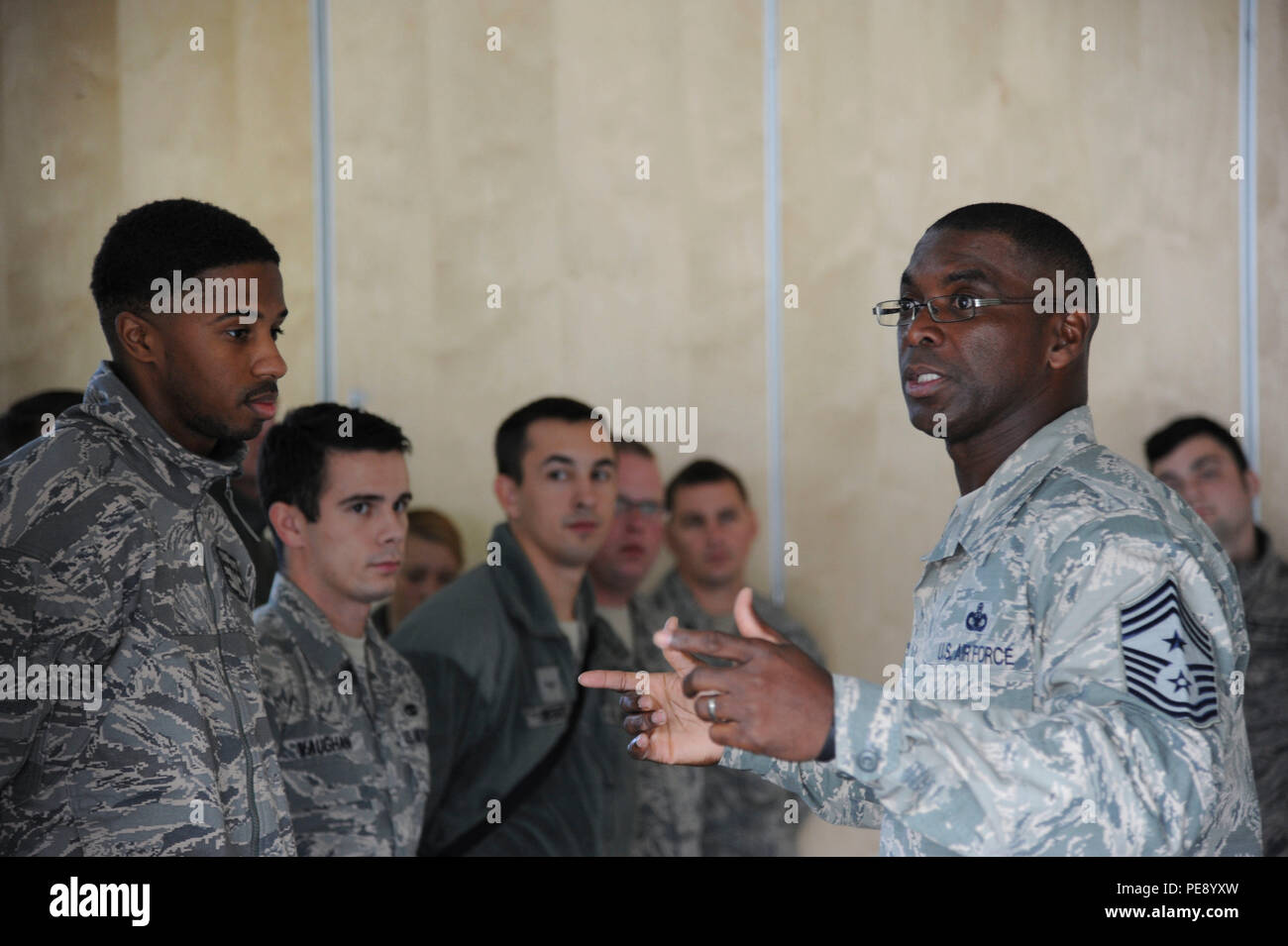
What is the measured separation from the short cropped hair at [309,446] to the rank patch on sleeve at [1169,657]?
2.18 meters

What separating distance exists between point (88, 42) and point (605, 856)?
10.5 ft

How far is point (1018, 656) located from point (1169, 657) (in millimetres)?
279

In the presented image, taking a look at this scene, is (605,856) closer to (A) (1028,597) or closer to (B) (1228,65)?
(A) (1028,597)

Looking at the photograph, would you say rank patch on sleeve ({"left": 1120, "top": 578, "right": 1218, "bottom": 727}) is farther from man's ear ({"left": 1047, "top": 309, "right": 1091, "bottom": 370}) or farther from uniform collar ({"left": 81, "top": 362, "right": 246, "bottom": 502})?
uniform collar ({"left": 81, "top": 362, "right": 246, "bottom": 502})

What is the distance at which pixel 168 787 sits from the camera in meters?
2.22

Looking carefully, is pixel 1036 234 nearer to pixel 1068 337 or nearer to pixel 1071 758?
pixel 1068 337

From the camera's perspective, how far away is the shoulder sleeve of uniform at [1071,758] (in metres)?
1.58

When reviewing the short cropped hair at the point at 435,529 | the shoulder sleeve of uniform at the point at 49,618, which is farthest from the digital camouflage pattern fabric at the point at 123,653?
the short cropped hair at the point at 435,529

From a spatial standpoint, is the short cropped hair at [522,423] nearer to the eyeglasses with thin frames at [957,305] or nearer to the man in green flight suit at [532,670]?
the man in green flight suit at [532,670]

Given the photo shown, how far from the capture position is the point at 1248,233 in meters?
5.17

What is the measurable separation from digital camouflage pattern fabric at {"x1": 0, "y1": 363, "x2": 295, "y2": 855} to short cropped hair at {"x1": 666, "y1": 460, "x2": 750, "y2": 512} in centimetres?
263

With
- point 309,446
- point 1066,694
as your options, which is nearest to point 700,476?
point 309,446
